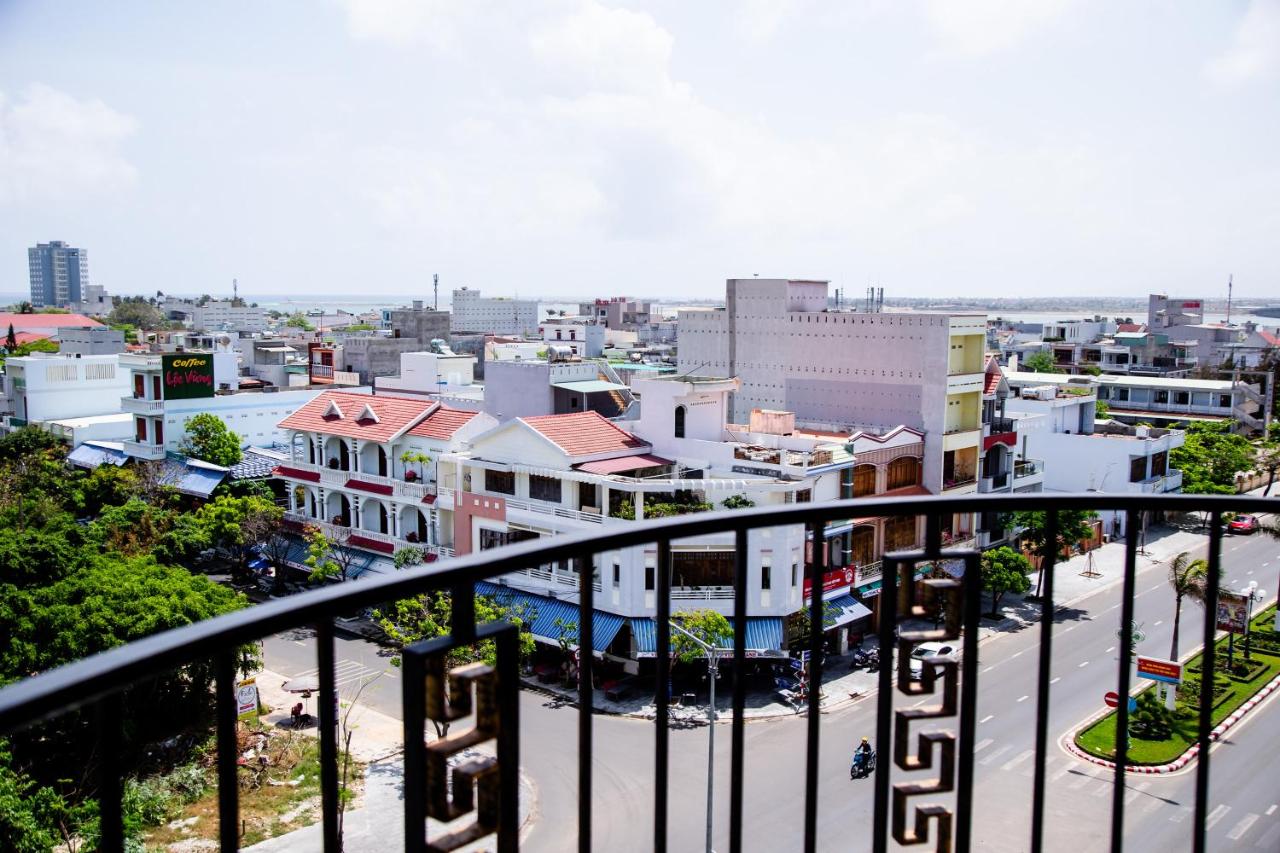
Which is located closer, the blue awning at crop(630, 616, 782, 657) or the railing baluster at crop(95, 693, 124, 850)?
the railing baluster at crop(95, 693, 124, 850)

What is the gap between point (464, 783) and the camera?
1.44 meters

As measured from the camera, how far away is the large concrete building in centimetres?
2089

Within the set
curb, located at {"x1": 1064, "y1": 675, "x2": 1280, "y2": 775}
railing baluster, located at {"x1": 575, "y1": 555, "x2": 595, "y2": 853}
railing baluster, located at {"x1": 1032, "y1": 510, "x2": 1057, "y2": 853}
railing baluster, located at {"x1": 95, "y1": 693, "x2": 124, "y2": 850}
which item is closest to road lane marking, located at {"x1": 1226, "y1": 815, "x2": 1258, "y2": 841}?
curb, located at {"x1": 1064, "y1": 675, "x2": 1280, "y2": 775}

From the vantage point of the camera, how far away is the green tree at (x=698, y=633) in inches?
545

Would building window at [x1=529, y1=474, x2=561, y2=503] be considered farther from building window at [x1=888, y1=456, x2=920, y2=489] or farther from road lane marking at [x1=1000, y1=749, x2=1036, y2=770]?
road lane marking at [x1=1000, y1=749, x2=1036, y2=770]

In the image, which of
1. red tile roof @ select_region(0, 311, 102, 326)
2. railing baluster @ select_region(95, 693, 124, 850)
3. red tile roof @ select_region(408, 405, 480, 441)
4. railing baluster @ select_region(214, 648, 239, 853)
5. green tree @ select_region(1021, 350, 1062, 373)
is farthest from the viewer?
red tile roof @ select_region(0, 311, 102, 326)

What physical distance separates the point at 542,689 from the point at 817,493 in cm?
558

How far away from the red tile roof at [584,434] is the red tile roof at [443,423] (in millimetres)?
2404

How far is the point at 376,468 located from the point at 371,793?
409 inches

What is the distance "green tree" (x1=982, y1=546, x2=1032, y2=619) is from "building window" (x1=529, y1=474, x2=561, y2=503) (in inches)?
292

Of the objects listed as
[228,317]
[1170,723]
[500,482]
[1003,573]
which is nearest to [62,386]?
[500,482]

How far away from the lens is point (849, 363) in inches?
871

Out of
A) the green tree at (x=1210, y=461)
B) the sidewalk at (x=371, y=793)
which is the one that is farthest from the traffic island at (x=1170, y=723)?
the green tree at (x=1210, y=461)

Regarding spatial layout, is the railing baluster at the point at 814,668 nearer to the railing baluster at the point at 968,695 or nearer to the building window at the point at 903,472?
the railing baluster at the point at 968,695
